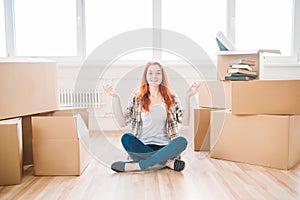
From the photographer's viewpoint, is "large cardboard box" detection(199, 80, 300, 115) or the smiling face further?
the smiling face

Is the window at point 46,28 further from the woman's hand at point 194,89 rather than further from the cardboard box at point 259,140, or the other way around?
the cardboard box at point 259,140

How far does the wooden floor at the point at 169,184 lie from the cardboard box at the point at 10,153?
0.17ft

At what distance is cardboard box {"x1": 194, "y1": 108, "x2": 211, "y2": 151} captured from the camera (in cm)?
233

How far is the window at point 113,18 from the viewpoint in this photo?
317 centimetres

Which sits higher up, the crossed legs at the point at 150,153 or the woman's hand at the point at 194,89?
the woman's hand at the point at 194,89

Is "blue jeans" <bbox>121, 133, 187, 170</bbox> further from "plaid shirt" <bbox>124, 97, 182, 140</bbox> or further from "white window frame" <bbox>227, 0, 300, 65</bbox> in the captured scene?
"white window frame" <bbox>227, 0, 300, 65</bbox>

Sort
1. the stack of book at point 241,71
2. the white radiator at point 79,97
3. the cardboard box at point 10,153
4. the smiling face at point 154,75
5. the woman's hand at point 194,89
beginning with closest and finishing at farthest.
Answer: the cardboard box at point 10,153, the woman's hand at point 194,89, the smiling face at point 154,75, the stack of book at point 241,71, the white radiator at point 79,97

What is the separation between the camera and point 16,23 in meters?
3.21

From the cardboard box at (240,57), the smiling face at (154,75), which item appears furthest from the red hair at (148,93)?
the cardboard box at (240,57)

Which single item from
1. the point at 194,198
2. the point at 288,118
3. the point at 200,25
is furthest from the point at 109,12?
the point at 194,198

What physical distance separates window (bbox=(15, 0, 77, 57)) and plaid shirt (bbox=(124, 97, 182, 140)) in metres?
1.47

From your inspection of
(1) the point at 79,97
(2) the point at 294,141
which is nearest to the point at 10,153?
(1) the point at 79,97

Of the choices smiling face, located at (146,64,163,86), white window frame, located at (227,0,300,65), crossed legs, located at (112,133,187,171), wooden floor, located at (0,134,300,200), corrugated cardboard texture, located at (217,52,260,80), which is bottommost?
wooden floor, located at (0,134,300,200)

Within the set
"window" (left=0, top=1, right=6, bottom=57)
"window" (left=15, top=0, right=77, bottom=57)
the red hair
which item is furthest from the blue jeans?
"window" (left=0, top=1, right=6, bottom=57)
